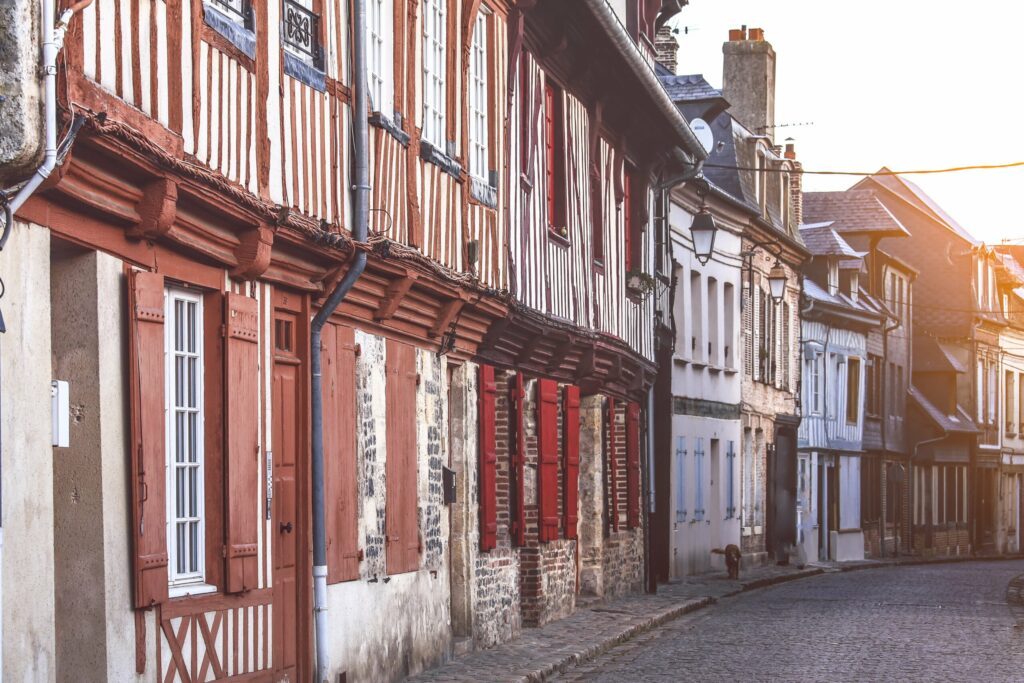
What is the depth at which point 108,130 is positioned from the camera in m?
7.40

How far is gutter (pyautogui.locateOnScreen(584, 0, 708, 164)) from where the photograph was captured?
675 inches

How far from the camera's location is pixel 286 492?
34.8 ft

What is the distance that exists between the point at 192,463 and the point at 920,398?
4284 cm

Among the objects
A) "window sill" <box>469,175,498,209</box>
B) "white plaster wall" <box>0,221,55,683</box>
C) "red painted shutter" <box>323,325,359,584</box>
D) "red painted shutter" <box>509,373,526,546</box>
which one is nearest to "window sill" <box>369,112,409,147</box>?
"red painted shutter" <box>323,325,359,584</box>

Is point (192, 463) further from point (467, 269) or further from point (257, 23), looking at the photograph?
point (467, 269)

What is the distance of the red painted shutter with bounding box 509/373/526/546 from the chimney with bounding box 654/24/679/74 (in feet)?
57.7

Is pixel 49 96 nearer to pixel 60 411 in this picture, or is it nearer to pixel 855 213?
pixel 60 411

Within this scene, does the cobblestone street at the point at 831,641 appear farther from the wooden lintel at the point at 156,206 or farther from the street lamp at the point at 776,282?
the street lamp at the point at 776,282

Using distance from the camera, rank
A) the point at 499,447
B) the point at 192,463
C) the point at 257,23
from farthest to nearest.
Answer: the point at 499,447
the point at 257,23
the point at 192,463

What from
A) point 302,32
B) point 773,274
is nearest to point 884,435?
point 773,274

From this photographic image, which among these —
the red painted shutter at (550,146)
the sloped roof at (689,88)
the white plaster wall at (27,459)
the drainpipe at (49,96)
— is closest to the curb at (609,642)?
the red painted shutter at (550,146)

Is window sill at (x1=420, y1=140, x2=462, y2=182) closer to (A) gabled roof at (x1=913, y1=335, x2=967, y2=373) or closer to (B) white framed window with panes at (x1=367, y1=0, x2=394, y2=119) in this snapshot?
(B) white framed window with panes at (x1=367, y1=0, x2=394, y2=119)

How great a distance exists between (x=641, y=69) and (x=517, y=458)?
16.6ft

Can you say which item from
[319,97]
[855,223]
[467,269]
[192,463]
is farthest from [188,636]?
[855,223]
